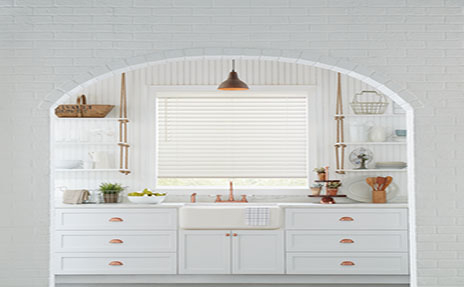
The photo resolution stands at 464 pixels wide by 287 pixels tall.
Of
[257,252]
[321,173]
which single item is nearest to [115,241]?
[257,252]

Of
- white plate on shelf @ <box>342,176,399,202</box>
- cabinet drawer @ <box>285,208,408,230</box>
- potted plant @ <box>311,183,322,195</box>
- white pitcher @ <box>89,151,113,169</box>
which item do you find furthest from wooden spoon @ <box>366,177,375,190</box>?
white pitcher @ <box>89,151,113,169</box>

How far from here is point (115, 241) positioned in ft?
18.7

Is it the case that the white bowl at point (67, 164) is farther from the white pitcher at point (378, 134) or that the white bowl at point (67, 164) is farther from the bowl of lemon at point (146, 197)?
the white pitcher at point (378, 134)

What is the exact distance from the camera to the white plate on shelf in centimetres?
623

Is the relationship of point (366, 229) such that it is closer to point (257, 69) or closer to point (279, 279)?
point (279, 279)

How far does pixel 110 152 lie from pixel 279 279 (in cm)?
244

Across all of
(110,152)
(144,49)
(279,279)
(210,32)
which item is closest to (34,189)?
(144,49)

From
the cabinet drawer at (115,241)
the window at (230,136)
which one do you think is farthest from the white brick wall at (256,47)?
the window at (230,136)

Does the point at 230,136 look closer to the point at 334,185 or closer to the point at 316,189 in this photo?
the point at 316,189

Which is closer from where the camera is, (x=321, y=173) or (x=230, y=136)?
(x=321, y=173)

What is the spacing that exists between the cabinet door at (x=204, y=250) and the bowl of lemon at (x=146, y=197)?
48 centimetres

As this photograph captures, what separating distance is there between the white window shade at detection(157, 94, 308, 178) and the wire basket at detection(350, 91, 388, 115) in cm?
60

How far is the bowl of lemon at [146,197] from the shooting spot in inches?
232

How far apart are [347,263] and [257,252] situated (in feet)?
3.16
